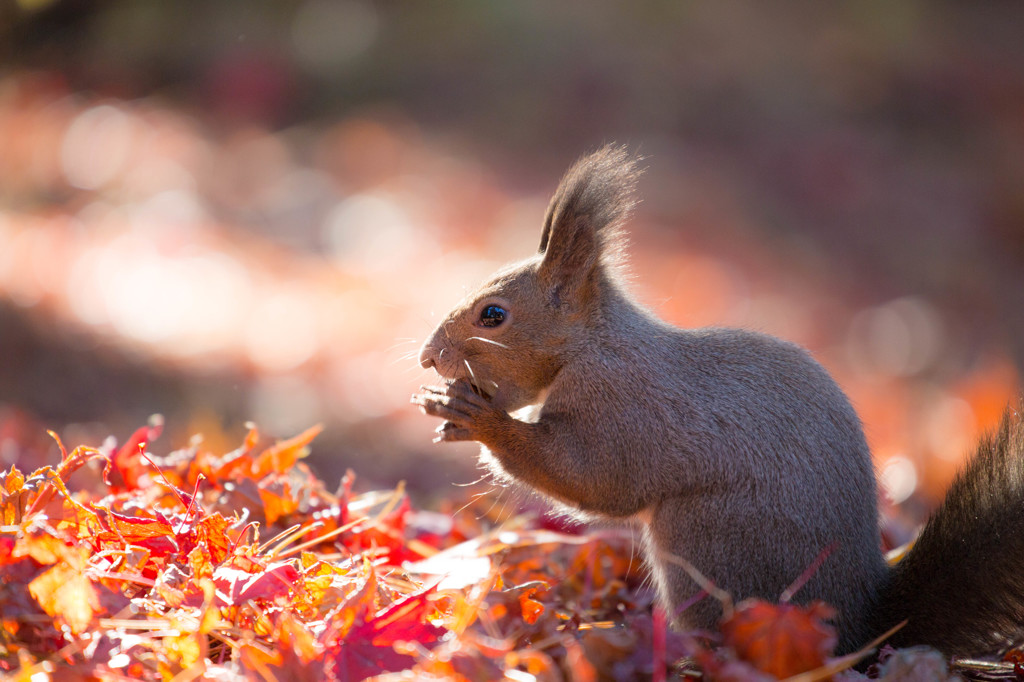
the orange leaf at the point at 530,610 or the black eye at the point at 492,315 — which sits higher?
the black eye at the point at 492,315

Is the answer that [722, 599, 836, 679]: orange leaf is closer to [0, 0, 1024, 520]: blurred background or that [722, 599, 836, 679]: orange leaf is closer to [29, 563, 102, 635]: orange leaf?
[29, 563, 102, 635]: orange leaf

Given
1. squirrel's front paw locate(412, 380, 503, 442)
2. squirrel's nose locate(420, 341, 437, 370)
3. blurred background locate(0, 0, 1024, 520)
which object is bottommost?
squirrel's front paw locate(412, 380, 503, 442)

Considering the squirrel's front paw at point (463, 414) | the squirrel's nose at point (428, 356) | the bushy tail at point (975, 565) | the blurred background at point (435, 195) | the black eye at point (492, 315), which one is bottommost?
the bushy tail at point (975, 565)

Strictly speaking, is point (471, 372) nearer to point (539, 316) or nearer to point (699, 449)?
point (539, 316)

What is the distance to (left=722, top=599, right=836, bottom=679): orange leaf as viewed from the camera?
1272mm

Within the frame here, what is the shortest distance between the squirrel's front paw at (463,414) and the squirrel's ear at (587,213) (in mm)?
402

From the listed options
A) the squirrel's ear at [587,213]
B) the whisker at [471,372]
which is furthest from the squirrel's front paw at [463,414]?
the squirrel's ear at [587,213]

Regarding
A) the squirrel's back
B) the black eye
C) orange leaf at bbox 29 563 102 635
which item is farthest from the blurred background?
orange leaf at bbox 29 563 102 635

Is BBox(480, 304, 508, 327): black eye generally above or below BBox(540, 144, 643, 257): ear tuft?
below

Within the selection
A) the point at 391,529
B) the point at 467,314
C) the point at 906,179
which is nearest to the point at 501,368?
the point at 467,314

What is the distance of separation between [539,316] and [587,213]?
28 cm

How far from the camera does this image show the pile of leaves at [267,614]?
128cm

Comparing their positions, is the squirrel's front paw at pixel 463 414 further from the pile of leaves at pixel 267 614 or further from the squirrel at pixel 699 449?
the pile of leaves at pixel 267 614

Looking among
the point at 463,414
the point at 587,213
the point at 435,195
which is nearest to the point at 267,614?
the point at 463,414
